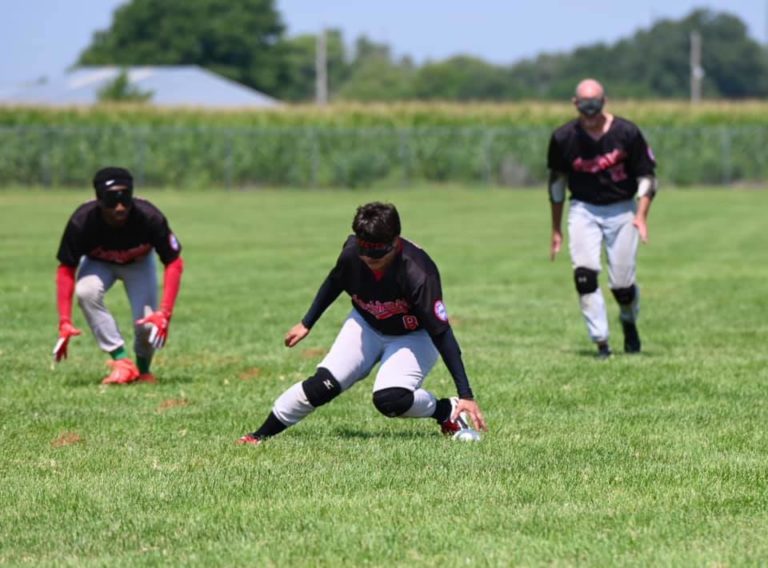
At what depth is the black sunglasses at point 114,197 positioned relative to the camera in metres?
10.9

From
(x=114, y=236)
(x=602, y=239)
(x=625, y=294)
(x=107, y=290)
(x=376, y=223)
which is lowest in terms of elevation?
(x=625, y=294)

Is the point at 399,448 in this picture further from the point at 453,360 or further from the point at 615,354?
the point at 615,354

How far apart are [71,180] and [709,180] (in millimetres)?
23037

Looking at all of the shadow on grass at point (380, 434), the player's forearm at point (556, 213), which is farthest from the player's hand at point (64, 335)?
the player's forearm at point (556, 213)

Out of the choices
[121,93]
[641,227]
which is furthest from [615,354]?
[121,93]

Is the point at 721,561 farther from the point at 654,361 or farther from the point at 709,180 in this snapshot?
the point at 709,180

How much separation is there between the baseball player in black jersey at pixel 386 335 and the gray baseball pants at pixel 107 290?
3.16m

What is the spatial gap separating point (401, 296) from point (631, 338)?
17.3 ft

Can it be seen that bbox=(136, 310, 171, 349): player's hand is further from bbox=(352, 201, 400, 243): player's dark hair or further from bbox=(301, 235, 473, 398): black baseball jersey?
bbox=(352, 201, 400, 243): player's dark hair

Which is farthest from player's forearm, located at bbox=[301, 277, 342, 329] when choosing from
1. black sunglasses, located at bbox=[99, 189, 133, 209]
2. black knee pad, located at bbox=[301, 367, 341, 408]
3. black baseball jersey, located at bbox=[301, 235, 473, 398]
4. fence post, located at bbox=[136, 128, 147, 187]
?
fence post, located at bbox=[136, 128, 147, 187]

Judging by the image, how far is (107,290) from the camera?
11.9m

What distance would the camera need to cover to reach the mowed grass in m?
6.43

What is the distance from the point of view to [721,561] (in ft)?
19.7

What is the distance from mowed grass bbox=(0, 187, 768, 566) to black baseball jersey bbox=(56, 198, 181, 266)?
102cm
